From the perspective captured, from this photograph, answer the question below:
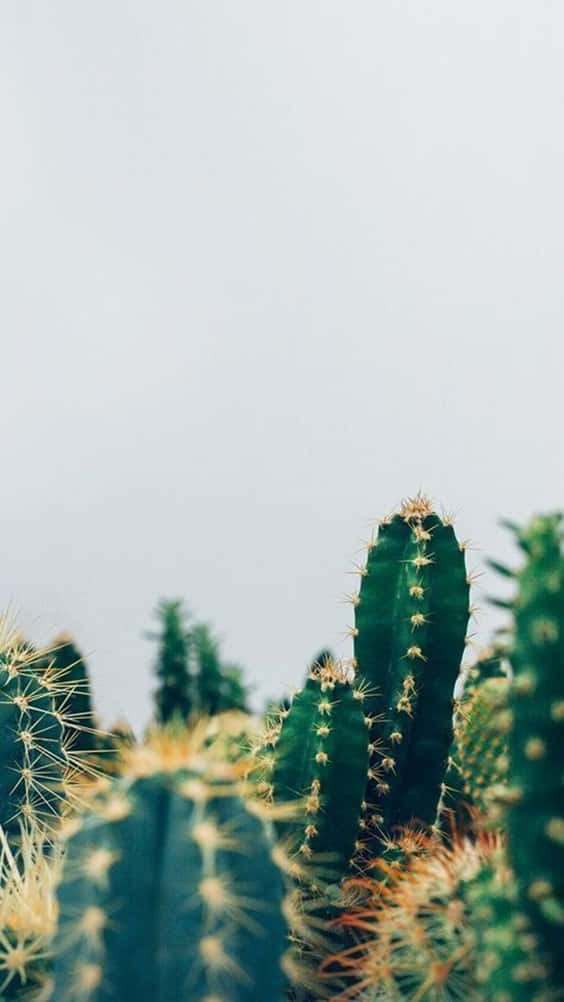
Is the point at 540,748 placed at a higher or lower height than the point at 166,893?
higher

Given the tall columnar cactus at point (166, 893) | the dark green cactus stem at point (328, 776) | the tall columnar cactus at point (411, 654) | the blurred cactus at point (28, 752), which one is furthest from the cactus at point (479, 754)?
the blurred cactus at point (28, 752)

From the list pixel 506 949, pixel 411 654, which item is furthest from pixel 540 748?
pixel 411 654

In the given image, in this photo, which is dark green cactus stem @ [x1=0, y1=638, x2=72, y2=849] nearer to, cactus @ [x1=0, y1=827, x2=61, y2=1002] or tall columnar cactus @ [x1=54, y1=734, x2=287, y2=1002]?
cactus @ [x1=0, y1=827, x2=61, y2=1002]

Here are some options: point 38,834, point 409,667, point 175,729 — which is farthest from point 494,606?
point 38,834

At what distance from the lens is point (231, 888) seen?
211 centimetres

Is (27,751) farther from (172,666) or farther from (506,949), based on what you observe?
(172,666)

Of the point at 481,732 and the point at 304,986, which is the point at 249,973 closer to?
the point at 304,986

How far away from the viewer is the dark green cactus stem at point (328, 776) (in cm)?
318

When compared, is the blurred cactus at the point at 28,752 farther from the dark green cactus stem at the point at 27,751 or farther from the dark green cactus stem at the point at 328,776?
the dark green cactus stem at the point at 328,776

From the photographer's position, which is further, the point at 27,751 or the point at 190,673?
the point at 190,673

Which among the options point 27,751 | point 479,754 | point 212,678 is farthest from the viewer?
point 212,678

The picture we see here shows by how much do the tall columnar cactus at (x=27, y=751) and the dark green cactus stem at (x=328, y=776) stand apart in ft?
2.10

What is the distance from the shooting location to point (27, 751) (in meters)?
3.33

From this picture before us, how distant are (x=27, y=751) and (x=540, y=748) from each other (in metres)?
1.87
